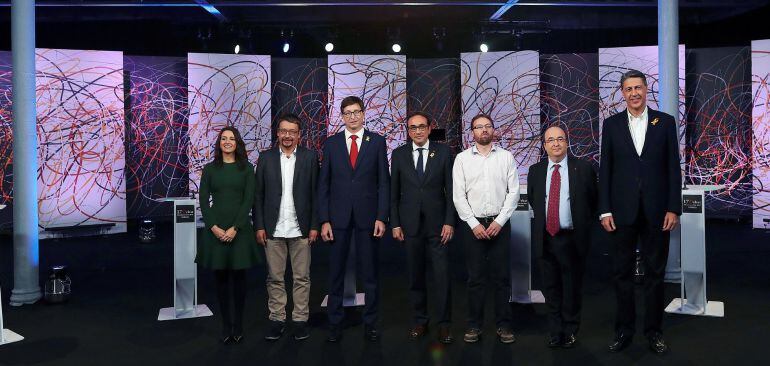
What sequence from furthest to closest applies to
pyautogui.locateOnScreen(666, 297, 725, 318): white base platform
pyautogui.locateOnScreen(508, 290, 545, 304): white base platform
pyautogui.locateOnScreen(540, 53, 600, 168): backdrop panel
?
pyautogui.locateOnScreen(540, 53, 600, 168): backdrop panel
pyautogui.locateOnScreen(508, 290, 545, 304): white base platform
pyautogui.locateOnScreen(666, 297, 725, 318): white base platform

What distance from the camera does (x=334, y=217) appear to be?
11.5ft

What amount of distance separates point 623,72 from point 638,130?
527 centimetres

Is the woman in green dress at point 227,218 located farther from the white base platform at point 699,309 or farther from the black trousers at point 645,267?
the white base platform at point 699,309

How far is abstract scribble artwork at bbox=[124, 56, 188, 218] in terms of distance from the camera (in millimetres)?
8078

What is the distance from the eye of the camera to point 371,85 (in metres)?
8.25

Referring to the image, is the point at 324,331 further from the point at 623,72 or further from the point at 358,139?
the point at 623,72

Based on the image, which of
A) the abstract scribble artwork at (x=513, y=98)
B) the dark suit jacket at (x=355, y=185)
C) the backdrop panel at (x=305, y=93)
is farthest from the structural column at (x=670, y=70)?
the backdrop panel at (x=305, y=93)

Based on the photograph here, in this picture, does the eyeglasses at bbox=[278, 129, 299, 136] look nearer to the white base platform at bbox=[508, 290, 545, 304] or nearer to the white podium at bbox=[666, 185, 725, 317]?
the white base platform at bbox=[508, 290, 545, 304]

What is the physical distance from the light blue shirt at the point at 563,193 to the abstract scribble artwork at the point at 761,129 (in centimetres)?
575

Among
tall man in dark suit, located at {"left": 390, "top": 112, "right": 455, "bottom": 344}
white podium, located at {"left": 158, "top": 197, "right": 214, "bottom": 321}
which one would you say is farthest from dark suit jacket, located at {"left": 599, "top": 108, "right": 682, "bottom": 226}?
white podium, located at {"left": 158, "top": 197, "right": 214, "bottom": 321}

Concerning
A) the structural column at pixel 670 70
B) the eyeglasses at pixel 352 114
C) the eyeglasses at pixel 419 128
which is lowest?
the eyeglasses at pixel 419 128

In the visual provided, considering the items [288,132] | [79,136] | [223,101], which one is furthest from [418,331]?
[79,136]

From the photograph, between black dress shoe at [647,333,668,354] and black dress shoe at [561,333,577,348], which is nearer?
black dress shoe at [647,333,668,354]

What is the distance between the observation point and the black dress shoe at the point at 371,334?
3.52m
